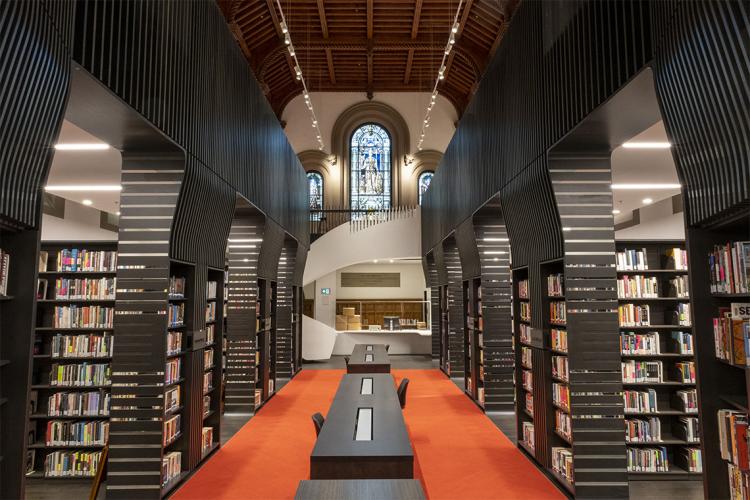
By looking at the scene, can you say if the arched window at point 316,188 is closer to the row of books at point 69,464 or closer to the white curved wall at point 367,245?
the white curved wall at point 367,245

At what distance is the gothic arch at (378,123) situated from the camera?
736 inches

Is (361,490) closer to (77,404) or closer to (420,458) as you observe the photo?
(420,458)

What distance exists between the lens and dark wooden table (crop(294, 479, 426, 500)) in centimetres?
255

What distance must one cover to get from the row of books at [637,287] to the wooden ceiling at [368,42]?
376 inches

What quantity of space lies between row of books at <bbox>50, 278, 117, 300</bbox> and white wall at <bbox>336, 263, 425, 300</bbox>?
12.6 meters

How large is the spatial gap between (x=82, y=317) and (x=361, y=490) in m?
3.95

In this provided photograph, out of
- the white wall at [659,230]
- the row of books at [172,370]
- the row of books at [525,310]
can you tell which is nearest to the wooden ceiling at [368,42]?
the white wall at [659,230]

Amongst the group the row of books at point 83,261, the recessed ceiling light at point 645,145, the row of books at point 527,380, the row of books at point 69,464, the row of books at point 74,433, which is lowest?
the row of books at point 69,464

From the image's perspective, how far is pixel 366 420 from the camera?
4.29 metres

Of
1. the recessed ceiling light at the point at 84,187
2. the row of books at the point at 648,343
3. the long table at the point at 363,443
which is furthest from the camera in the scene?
the recessed ceiling light at the point at 84,187

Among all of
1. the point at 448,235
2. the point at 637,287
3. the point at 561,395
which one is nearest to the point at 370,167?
the point at 448,235

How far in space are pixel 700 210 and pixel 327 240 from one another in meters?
12.6

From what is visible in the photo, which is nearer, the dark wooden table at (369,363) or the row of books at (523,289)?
the row of books at (523,289)

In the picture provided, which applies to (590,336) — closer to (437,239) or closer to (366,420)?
(366,420)
